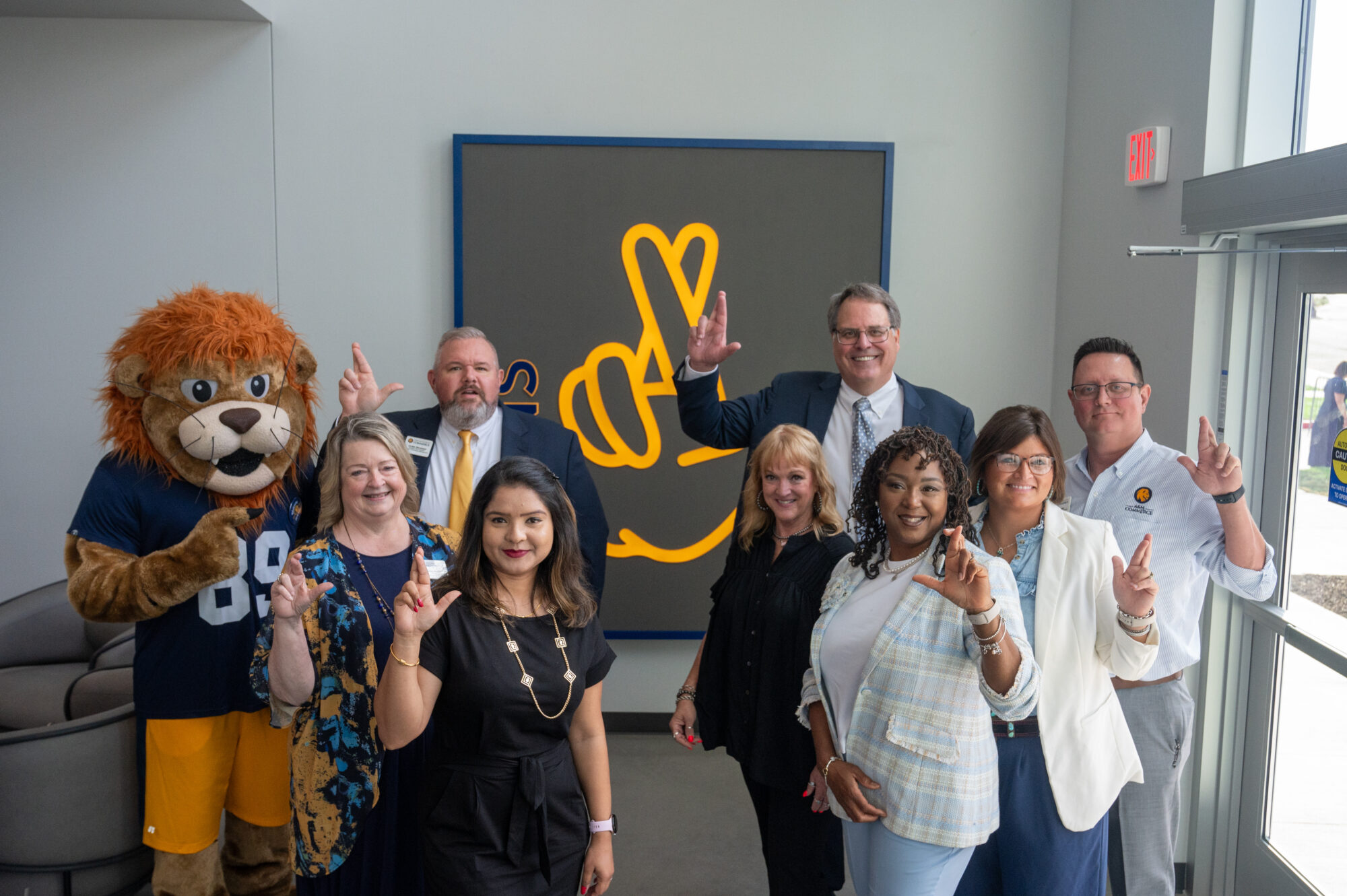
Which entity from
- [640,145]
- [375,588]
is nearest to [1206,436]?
[375,588]

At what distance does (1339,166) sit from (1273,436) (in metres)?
0.95

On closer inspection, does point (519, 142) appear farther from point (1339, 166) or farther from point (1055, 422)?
point (1339, 166)

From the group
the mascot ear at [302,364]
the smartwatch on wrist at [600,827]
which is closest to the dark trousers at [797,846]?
the smartwatch on wrist at [600,827]

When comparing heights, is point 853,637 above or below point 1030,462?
below

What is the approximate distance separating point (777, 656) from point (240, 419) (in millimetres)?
1537

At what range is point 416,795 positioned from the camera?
2271 millimetres

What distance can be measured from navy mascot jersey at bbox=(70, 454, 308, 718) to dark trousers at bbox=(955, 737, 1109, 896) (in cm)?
187

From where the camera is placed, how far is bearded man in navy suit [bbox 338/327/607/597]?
296 centimetres

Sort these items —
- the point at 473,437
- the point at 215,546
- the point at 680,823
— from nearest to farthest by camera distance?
the point at 215,546 < the point at 473,437 < the point at 680,823

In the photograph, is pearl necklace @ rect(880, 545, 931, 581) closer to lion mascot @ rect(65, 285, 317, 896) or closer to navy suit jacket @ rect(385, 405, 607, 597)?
navy suit jacket @ rect(385, 405, 607, 597)

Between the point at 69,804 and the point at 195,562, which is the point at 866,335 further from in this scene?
the point at 69,804

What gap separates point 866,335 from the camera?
2.75 m

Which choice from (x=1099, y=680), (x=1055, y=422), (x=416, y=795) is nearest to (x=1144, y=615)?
(x=1099, y=680)

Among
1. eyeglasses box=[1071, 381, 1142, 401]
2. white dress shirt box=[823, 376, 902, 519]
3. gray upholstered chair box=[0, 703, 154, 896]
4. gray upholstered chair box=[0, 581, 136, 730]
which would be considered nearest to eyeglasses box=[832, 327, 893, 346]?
white dress shirt box=[823, 376, 902, 519]
